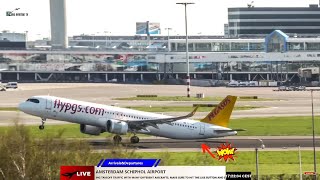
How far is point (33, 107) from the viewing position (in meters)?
107

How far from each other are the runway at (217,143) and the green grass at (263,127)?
15.1 ft

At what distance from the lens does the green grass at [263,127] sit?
11038cm

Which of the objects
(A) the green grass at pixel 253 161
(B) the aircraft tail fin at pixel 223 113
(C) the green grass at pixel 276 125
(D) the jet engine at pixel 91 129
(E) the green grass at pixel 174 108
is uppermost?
(B) the aircraft tail fin at pixel 223 113

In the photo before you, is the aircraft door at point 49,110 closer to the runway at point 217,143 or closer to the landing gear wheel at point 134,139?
the runway at point 217,143

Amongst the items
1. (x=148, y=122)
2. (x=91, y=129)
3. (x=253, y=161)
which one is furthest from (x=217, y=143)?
(x=253, y=161)

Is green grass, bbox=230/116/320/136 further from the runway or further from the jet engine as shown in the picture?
the jet engine

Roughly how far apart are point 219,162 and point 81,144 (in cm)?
2181

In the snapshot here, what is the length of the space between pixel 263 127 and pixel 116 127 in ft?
82.4

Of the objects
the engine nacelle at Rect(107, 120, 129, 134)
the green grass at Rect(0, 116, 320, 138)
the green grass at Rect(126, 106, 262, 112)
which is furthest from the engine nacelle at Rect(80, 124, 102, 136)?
the green grass at Rect(126, 106, 262, 112)

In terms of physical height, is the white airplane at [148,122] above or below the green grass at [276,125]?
above

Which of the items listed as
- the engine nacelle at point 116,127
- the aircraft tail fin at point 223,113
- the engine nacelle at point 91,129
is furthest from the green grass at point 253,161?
the engine nacelle at point 91,129

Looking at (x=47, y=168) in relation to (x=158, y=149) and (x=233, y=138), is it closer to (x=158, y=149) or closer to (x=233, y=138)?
(x=158, y=149)

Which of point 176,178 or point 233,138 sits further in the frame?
point 233,138

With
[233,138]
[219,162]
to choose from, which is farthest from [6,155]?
[233,138]
